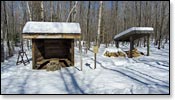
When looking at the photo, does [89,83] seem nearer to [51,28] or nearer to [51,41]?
[51,28]

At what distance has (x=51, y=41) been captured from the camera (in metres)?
8.96

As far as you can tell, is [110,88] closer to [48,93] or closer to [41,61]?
[48,93]

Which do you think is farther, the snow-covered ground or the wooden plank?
the wooden plank

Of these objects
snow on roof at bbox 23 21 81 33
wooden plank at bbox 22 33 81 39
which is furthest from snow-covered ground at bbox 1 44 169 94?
snow on roof at bbox 23 21 81 33

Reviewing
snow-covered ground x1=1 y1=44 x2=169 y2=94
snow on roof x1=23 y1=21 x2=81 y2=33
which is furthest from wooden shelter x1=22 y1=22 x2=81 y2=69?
snow-covered ground x1=1 y1=44 x2=169 y2=94

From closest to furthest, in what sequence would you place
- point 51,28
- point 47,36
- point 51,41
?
point 47,36 → point 51,28 → point 51,41

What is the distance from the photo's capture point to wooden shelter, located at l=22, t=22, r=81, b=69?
297 inches

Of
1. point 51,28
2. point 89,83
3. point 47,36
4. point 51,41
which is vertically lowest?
point 89,83

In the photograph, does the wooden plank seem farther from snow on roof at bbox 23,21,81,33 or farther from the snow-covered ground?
the snow-covered ground

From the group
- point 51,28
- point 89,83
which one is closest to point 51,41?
point 51,28

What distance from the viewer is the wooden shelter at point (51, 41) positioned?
7.54 metres

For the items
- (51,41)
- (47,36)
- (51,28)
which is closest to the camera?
(47,36)

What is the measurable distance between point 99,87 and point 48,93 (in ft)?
3.87

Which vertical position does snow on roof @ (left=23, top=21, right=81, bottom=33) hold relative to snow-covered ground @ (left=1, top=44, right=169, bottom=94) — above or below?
above
